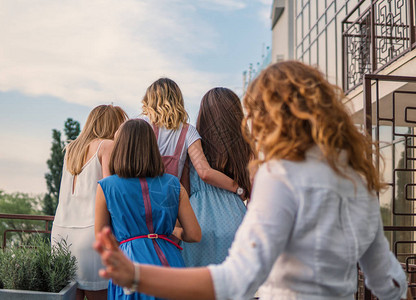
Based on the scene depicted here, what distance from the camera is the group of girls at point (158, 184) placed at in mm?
2979

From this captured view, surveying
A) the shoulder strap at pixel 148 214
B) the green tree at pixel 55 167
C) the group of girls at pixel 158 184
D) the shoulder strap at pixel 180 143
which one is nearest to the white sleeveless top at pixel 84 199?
the group of girls at pixel 158 184

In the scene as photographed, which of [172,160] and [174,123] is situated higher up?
[174,123]

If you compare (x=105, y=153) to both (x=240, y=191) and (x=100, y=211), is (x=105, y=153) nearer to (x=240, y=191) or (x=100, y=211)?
(x=100, y=211)

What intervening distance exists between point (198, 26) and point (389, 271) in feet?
189

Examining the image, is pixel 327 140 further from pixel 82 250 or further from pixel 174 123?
pixel 82 250

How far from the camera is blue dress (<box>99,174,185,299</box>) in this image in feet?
9.64

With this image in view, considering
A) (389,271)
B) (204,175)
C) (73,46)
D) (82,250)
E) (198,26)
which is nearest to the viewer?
(389,271)

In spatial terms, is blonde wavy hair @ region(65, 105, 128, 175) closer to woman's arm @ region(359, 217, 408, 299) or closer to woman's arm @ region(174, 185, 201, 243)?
woman's arm @ region(174, 185, 201, 243)

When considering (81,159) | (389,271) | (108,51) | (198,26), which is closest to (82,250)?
(81,159)

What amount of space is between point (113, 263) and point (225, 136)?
212 cm

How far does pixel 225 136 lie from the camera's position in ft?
11.6

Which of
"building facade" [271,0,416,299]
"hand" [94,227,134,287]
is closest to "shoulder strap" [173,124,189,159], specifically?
"building facade" [271,0,416,299]

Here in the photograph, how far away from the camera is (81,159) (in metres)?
3.92

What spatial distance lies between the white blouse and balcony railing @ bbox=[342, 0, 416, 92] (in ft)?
22.9
